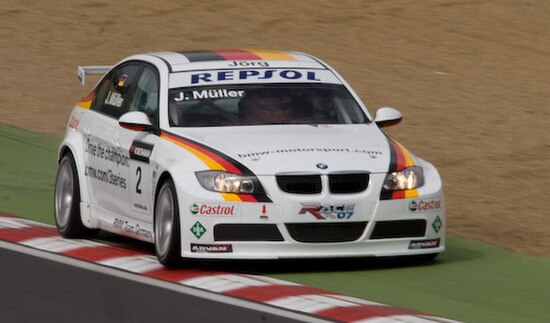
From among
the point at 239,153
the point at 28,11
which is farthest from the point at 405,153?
the point at 28,11

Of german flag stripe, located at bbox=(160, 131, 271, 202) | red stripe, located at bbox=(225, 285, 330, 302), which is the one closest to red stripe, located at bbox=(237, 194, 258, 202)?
german flag stripe, located at bbox=(160, 131, 271, 202)

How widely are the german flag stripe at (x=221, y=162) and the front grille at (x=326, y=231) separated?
27cm

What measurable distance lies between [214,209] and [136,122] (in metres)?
1.18

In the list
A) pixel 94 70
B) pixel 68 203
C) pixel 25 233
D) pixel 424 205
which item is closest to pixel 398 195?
pixel 424 205

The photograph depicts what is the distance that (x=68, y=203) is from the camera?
1231 cm

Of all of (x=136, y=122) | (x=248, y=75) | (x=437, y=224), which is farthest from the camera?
(x=248, y=75)

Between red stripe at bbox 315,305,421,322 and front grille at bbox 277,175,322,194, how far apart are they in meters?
1.35

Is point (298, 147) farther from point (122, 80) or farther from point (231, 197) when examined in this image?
point (122, 80)

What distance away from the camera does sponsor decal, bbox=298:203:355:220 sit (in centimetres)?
1020

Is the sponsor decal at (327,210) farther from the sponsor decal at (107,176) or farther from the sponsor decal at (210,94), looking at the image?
the sponsor decal at (107,176)

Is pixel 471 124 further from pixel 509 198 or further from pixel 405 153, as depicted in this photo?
pixel 405 153

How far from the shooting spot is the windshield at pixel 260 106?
36.9 feet

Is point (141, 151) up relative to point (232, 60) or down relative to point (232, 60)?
down

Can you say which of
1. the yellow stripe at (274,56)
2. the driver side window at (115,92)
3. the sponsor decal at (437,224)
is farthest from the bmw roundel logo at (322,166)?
the driver side window at (115,92)
